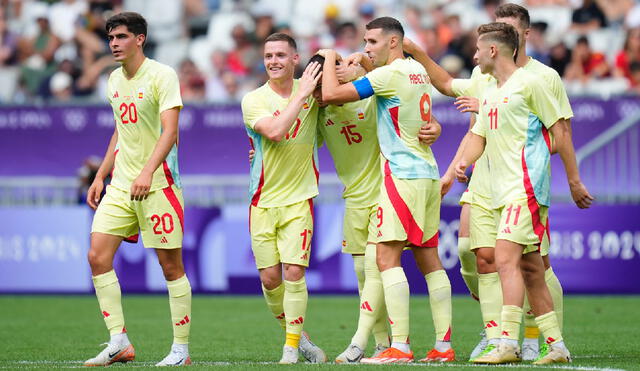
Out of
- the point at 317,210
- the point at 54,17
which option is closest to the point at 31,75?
the point at 54,17

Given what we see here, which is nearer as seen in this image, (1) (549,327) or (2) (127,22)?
(1) (549,327)

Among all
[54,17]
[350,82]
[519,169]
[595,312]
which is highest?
[54,17]

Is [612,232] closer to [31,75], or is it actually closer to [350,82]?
[350,82]

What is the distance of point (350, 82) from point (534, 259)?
5.97ft

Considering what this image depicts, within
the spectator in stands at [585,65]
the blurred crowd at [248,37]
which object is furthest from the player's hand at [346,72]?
the spectator in stands at [585,65]

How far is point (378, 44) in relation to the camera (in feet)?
30.4

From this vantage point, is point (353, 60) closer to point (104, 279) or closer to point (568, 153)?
point (568, 153)

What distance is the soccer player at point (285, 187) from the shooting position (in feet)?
30.3

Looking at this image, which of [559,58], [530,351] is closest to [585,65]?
[559,58]

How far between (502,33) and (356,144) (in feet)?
5.08

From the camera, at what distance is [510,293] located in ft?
28.5

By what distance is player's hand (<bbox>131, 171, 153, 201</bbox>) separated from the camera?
891 centimetres

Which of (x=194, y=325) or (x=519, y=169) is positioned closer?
(x=519, y=169)

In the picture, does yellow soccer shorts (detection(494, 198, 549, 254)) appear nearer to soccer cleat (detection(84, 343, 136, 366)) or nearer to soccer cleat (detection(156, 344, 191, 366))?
soccer cleat (detection(156, 344, 191, 366))
